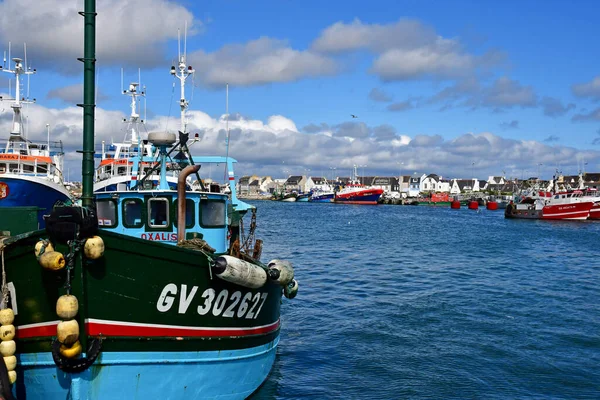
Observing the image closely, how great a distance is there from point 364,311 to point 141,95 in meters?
29.6

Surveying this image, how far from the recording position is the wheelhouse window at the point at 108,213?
34.3ft

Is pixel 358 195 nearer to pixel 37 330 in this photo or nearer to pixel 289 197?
pixel 289 197

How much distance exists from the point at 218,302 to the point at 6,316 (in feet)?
9.87

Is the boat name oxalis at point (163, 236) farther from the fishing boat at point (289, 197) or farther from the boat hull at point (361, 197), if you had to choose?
the fishing boat at point (289, 197)

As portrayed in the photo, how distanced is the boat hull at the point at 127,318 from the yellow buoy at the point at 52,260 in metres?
0.15

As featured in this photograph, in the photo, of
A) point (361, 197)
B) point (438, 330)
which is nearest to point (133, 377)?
point (438, 330)

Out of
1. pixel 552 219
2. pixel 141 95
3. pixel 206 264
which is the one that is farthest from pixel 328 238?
pixel 552 219

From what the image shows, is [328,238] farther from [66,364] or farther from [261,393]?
[66,364]

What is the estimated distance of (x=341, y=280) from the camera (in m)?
24.8

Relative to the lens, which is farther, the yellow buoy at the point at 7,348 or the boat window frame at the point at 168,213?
the boat window frame at the point at 168,213

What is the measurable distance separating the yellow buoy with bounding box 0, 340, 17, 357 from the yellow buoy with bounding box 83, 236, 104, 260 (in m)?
1.91

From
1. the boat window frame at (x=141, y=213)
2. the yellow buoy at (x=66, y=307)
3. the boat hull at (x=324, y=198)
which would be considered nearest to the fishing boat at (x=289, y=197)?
the boat hull at (x=324, y=198)

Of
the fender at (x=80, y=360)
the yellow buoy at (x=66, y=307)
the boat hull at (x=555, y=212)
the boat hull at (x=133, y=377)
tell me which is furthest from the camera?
the boat hull at (x=555, y=212)

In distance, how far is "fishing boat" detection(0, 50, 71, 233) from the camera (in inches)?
965
